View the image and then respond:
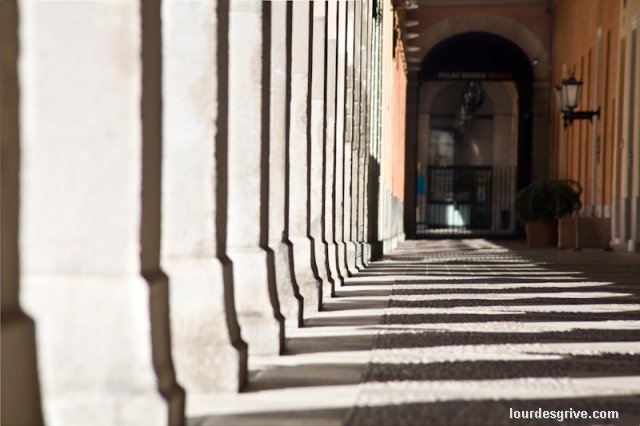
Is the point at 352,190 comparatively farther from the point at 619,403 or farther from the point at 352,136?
the point at 619,403

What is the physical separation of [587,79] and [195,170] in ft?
76.5

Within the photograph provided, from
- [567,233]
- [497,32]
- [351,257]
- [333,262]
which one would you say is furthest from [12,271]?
[497,32]

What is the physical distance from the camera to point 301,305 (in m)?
5.98

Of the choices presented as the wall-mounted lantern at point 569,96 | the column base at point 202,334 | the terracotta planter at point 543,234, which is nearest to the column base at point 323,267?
the column base at point 202,334

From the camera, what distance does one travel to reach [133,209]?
2910 millimetres

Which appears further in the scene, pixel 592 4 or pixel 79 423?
pixel 592 4

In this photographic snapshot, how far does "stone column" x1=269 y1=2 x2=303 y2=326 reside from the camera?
5.88 metres

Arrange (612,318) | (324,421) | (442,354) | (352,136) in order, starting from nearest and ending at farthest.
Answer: (324,421)
(442,354)
(612,318)
(352,136)

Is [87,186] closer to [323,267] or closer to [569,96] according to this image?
[323,267]

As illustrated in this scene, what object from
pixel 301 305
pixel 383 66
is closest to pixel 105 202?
pixel 301 305

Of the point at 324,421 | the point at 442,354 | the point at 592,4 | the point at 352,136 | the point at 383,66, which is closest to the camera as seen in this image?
the point at 324,421

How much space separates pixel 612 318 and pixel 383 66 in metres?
15.2

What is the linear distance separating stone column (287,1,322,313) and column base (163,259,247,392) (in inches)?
128

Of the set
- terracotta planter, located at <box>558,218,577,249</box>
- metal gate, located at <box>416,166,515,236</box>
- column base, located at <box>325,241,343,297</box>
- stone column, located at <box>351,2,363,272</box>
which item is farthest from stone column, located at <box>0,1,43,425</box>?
metal gate, located at <box>416,166,515,236</box>
